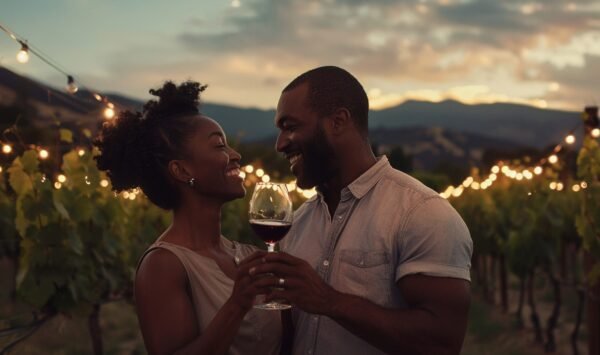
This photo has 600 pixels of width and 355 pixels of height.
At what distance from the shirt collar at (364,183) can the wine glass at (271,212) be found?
229 millimetres

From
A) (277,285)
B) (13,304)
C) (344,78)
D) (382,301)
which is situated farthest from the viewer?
(13,304)

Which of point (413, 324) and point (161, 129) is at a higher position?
point (161, 129)

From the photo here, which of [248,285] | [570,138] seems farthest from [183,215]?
[570,138]

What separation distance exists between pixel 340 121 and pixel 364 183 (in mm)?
248

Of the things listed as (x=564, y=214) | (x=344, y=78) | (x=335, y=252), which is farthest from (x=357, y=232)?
(x=564, y=214)

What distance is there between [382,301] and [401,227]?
0.26m

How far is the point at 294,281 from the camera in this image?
2768mm

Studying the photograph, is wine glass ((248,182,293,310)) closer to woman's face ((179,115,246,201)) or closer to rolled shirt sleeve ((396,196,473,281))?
woman's face ((179,115,246,201))

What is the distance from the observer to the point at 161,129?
11.4 feet

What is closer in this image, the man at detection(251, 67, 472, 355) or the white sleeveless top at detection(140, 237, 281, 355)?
the man at detection(251, 67, 472, 355)

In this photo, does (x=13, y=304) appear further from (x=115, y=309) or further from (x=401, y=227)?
(x=401, y=227)

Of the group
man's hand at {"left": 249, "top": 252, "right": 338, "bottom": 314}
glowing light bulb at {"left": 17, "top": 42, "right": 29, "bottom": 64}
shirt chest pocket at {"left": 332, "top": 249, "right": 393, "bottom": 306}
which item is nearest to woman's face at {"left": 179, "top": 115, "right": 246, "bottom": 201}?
shirt chest pocket at {"left": 332, "top": 249, "right": 393, "bottom": 306}

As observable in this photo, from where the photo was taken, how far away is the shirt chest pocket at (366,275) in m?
3.02

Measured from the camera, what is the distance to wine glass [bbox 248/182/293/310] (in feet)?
10.0
